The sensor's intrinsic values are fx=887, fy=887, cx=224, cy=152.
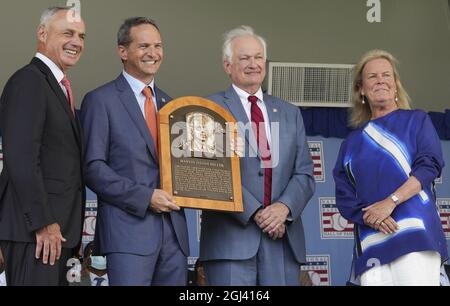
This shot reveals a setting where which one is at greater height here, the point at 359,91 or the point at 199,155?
the point at 359,91

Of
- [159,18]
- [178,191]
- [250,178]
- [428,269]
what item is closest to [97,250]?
[178,191]

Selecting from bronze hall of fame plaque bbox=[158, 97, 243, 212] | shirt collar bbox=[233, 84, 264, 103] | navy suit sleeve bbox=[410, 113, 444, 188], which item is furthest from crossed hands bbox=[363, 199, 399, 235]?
shirt collar bbox=[233, 84, 264, 103]

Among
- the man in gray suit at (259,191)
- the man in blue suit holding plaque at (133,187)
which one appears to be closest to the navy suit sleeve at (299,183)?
the man in gray suit at (259,191)

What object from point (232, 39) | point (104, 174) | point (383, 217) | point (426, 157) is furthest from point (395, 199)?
point (104, 174)

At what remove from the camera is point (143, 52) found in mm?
4246

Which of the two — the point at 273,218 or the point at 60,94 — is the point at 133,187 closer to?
the point at 60,94

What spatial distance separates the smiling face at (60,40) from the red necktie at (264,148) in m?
0.93

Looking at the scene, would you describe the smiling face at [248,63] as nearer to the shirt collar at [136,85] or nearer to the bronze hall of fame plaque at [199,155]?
the bronze hall of fame plaque at [199,155]

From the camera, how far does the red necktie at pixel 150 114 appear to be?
4.17 metres

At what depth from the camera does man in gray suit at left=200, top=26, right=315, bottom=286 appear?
13.8 ft

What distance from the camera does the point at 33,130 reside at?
373 cm

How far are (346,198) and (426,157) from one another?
43cm

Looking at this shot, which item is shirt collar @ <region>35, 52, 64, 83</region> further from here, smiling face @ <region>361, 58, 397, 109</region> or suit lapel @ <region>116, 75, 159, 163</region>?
smiling face @ <region>361, 58, 397, 109</region>
